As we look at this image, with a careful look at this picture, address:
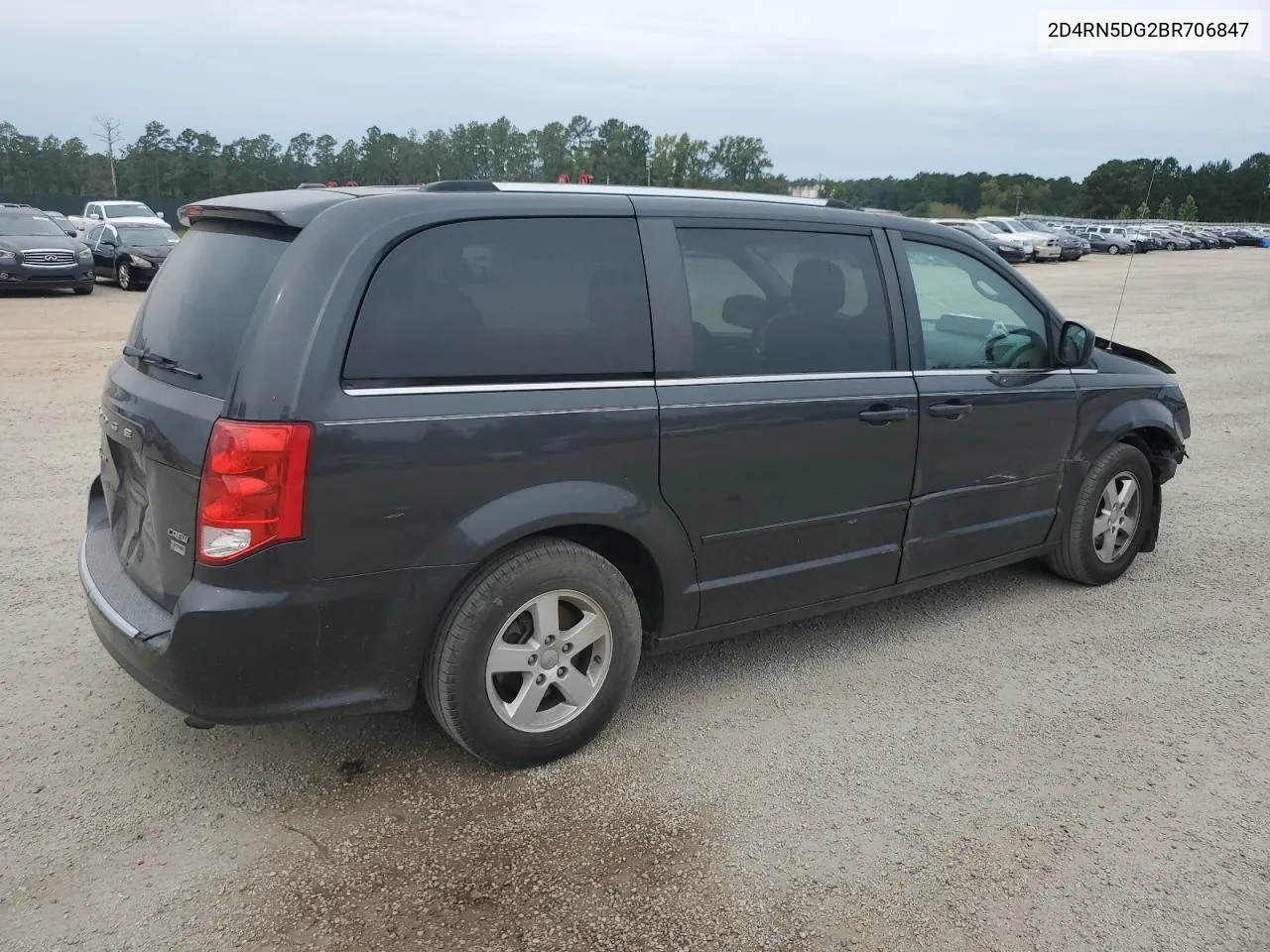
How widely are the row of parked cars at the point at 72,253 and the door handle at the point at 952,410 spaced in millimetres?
16625

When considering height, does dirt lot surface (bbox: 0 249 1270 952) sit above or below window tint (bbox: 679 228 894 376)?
below

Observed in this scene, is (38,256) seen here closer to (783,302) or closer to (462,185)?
(462,185)

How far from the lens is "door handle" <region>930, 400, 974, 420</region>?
412cm

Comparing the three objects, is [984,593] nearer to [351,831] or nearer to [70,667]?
[351,831]

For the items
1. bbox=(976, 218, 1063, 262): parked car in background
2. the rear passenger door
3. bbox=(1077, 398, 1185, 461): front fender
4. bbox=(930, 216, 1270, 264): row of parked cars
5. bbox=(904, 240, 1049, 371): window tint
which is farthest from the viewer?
bbox=(976, 218, 1063, 262): parked car in background

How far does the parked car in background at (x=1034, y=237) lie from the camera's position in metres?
38.7

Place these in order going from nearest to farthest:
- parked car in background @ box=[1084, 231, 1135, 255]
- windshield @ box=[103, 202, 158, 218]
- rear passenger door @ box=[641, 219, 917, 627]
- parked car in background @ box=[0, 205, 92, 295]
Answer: rear passenger door @ box=[641, 219, 917, 627] < parked car in background @ box=[0, 205, 92, 295] < windshield @ box=[103, 202, 158, 218] < parked car in background @ box=[1084, 231, 1135, 255]

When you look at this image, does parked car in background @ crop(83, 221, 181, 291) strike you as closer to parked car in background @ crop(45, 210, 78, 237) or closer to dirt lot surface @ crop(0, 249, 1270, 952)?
parked car in background @ crop(45, 210, 78, 237)

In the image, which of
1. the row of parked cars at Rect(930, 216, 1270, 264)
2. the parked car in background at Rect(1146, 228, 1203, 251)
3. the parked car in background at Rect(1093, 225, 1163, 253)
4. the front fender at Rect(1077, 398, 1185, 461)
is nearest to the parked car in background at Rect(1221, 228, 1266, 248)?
the row of parked cars at Rect(930, 216, 1270, 264)

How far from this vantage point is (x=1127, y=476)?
5125mm

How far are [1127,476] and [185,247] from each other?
4.40 metres

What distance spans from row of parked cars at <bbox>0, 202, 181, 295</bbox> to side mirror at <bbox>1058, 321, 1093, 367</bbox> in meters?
16.5

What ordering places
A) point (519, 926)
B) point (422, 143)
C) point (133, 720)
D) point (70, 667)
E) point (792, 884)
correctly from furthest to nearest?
point (422, 143) < point (70, 667) < point (133, 720) < point (792, 884) < point (519, 926)

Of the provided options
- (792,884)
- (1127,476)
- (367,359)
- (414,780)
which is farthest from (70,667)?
(1127,476)
